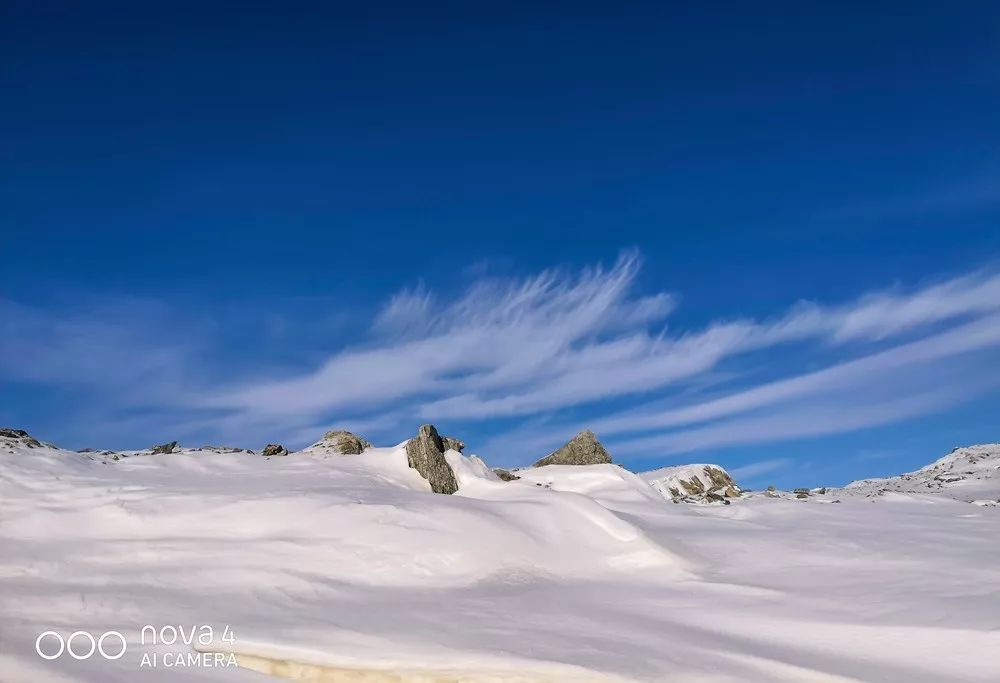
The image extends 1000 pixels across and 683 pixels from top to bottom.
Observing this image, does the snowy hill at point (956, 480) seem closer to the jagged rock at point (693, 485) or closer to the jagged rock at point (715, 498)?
the jagged rock at point (693, 485)

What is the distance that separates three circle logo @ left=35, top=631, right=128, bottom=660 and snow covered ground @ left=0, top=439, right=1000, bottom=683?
0.13ft

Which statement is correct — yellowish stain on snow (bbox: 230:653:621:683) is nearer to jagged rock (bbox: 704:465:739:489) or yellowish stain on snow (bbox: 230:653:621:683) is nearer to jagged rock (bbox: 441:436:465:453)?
jagged rock (bbox: 441:436:465:453)

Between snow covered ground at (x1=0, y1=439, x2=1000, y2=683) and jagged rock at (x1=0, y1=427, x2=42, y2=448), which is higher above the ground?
jagged rock at (x1=0, y1=427, x2=42, y2=448)

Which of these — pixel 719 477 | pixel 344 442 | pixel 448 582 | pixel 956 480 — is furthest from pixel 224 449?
pixel 956 480

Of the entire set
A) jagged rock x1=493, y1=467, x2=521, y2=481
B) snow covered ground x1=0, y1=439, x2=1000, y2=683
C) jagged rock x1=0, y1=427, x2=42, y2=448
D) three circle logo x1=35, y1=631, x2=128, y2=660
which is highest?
jagged rock x1=493, y1=467, x2=521, y2=481

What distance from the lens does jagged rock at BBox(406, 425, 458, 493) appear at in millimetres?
10461

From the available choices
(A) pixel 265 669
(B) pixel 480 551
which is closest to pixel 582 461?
(B) pixel 480 551

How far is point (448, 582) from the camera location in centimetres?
672

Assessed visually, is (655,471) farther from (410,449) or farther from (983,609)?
(983,609)

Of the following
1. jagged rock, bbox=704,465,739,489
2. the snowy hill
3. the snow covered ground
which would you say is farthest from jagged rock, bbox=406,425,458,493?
the snowy hill

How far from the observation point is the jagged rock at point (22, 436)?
9.68 meters

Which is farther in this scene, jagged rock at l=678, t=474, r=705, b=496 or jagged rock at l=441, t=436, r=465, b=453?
jagged rock at l=678, t=474, r=705, b=496

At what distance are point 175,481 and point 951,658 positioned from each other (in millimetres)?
7986

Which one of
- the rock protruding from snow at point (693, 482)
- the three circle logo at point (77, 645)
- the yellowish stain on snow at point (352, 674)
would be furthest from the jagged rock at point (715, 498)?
the three circle logo at point (77, 645)
